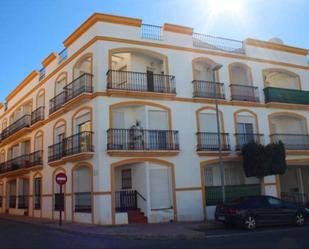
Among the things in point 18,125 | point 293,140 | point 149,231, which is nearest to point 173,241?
point 149,231

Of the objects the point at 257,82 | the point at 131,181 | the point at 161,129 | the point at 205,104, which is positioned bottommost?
the point at 131,181

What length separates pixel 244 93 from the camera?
23.0 meters

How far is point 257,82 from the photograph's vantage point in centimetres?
2355

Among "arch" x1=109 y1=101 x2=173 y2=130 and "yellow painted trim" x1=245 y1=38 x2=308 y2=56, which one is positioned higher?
"yellow painted trim" x1=245 y1=38 x2=308 y2=56

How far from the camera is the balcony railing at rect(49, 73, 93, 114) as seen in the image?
763 inches

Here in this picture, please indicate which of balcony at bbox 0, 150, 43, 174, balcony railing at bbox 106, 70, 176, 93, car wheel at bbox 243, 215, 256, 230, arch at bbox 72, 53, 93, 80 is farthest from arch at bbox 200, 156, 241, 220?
balcony at bbox 0, 150, 43, 174

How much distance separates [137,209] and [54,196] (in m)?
7.05

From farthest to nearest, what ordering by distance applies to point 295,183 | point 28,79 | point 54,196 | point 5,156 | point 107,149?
point 5,156, point 28,79, point 295,183, point 54,196, point 107,149

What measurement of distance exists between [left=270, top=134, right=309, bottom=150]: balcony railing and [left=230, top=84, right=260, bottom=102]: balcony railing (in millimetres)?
2788

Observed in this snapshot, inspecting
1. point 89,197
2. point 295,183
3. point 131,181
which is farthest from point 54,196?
point 295,183

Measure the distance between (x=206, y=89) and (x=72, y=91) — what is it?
26.8 ft

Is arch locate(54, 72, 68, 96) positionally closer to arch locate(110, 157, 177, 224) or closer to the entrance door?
the entrance door

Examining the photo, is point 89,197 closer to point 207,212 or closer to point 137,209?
point 137,209

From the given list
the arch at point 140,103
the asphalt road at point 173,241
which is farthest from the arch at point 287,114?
the asphalt road at point 173,241
